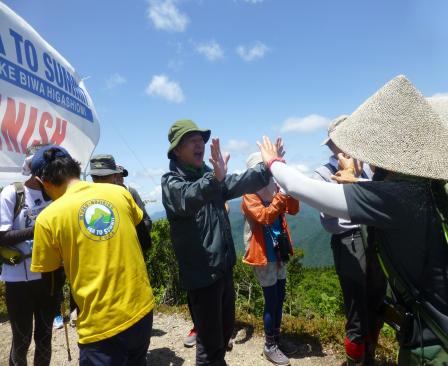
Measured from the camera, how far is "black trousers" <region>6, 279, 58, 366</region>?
2.78 meters

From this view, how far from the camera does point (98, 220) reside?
77.7 inches

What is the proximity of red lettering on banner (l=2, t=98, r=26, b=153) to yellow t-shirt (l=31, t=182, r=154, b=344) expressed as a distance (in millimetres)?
1359

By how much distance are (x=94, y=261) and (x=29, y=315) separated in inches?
56.3

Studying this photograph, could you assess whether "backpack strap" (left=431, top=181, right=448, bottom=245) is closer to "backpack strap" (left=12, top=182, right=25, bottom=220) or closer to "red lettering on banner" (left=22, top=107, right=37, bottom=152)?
"backpack strap" (left=12, top=182, right=25, bottom=220)

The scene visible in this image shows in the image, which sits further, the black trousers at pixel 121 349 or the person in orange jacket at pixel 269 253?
the person in orange jacket at pixel 269 253

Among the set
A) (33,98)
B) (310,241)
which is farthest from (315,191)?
(310,241)

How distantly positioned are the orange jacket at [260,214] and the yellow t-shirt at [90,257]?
1.61m

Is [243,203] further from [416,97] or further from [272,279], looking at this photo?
[416,97]

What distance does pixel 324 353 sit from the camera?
375 centimetres

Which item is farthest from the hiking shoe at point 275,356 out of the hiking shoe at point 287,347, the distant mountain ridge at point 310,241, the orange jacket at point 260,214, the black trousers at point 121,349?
the distant mountain ridge at point 310,241

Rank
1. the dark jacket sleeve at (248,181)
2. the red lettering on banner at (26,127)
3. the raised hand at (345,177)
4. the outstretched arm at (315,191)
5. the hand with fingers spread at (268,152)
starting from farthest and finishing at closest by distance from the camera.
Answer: the red lettering on banner at (26,127), the dark jacket sleeve at (248,181), the raised hand at (345,177), the hand with fingers spread at (268,152), the outstretched arm at (315,191)

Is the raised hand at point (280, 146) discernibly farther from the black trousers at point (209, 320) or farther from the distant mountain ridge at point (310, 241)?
the distant mountain ridge at point (310, 241)

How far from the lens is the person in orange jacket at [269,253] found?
3438mm

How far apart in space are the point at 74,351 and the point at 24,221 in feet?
7.58
